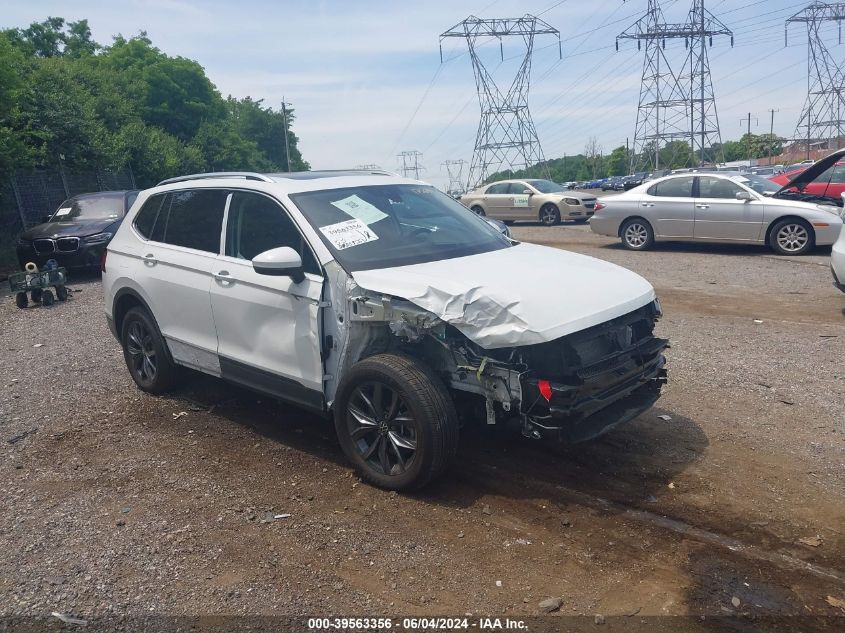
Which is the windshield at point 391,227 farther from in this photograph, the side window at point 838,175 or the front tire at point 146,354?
the side window at point 838,175

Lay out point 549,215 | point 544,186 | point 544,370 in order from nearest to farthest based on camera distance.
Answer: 1. point 544,370
2. point 549,215
3. point 544,186

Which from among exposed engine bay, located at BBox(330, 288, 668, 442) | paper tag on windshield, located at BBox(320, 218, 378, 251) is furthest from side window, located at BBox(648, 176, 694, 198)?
paper tag on windshield, located at BBox(320, 218, 378, 251)

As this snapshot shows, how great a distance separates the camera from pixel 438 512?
4.04 meters

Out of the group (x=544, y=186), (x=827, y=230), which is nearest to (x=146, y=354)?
(x=827, y=230)

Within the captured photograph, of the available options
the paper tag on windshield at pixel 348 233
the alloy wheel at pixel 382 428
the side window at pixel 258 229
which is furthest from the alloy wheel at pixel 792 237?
the alloy wheel at pixel 382 428

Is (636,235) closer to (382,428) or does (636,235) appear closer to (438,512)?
(382,428)

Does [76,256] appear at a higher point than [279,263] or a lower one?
lower

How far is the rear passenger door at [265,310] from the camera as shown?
179 inches

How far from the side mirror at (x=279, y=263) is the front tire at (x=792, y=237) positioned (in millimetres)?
11274

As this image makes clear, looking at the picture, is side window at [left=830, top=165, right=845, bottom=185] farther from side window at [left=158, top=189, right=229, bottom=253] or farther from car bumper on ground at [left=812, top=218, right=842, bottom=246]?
side window at [left=158, top=189, right=229, bottom=253]

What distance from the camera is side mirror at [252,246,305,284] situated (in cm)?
437

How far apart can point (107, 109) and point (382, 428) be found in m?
27.5

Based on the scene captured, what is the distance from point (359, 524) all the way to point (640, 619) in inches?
62.1

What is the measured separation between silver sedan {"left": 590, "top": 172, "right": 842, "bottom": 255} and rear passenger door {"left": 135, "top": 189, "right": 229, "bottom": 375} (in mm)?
10855
